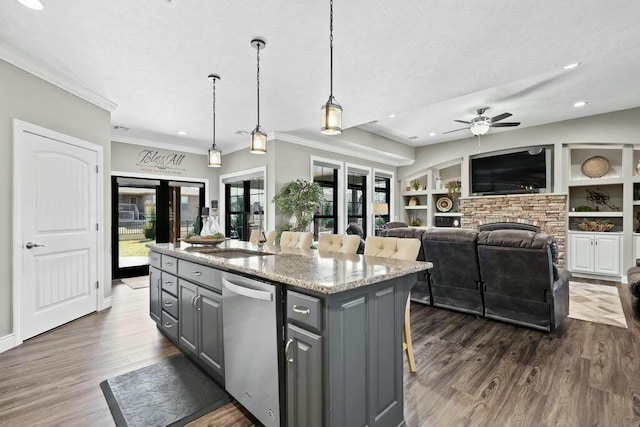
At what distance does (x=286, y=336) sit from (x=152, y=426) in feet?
3.46

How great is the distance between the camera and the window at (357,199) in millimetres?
7484

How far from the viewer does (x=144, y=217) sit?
6.26 m

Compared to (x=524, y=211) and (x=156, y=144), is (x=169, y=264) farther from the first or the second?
(x=524, y=211)

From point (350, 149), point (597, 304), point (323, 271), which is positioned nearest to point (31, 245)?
point (323, 271)

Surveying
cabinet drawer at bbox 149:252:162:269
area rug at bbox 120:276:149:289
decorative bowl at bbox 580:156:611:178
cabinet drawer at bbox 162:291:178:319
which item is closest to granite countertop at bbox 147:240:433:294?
cabinet drawer at bbox 162:291:178:319

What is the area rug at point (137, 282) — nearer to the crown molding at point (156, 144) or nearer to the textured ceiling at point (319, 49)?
the crown molding at point (156, 144)

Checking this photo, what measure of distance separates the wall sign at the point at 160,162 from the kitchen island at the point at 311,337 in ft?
16.1

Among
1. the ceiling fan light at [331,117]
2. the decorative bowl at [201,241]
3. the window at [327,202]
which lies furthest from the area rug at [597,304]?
the window at [327,202]

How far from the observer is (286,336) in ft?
5.07

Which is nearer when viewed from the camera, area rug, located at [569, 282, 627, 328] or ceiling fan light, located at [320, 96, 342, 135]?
ceiling fan light, located at [320, 96, 342, 135]

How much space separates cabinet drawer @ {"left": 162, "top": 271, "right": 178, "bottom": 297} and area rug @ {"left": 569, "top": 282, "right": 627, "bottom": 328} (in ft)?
14.1

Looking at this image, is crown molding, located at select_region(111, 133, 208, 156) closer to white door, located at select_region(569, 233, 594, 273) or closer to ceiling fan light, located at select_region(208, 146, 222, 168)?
ceiling fan light, located at select_region(208, 146, 222, 168)

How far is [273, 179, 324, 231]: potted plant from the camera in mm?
5516

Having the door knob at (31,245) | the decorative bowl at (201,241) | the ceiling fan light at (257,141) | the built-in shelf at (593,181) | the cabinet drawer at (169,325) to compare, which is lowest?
the cabinet drawer at (169,325)
